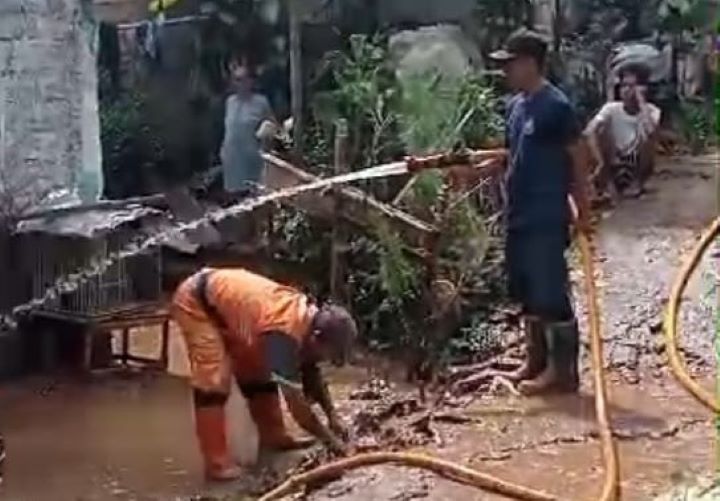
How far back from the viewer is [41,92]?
11.2 m

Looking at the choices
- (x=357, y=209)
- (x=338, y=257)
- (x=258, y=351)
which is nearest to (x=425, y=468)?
(x=258, y=351)

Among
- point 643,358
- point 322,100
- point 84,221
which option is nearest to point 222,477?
point 643,358

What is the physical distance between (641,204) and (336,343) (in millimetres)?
6889

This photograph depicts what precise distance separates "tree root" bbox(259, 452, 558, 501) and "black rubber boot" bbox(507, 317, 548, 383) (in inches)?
65.3

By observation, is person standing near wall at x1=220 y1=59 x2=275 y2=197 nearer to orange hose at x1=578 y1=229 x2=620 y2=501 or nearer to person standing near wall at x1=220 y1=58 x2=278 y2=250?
person standing near wall at x1=220 y1=58 x2=278 y2=250

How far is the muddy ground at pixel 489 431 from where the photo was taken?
6.13 meters

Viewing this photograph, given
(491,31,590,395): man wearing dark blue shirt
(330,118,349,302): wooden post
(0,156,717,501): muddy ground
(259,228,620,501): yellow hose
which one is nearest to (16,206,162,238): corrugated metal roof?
(0,156,717,501): muddy ground

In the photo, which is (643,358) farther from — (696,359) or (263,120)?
(263,120)

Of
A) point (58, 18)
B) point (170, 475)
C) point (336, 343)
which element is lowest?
point (170, 475)

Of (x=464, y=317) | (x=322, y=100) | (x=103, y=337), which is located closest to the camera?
(x=464, y=317)

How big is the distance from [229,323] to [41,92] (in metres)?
4.93

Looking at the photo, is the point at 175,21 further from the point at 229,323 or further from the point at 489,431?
the point at 489,431

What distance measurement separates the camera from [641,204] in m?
12.8

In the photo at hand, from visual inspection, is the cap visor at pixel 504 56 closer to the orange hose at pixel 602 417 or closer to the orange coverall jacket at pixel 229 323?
the orange hose at pixel 602 417
